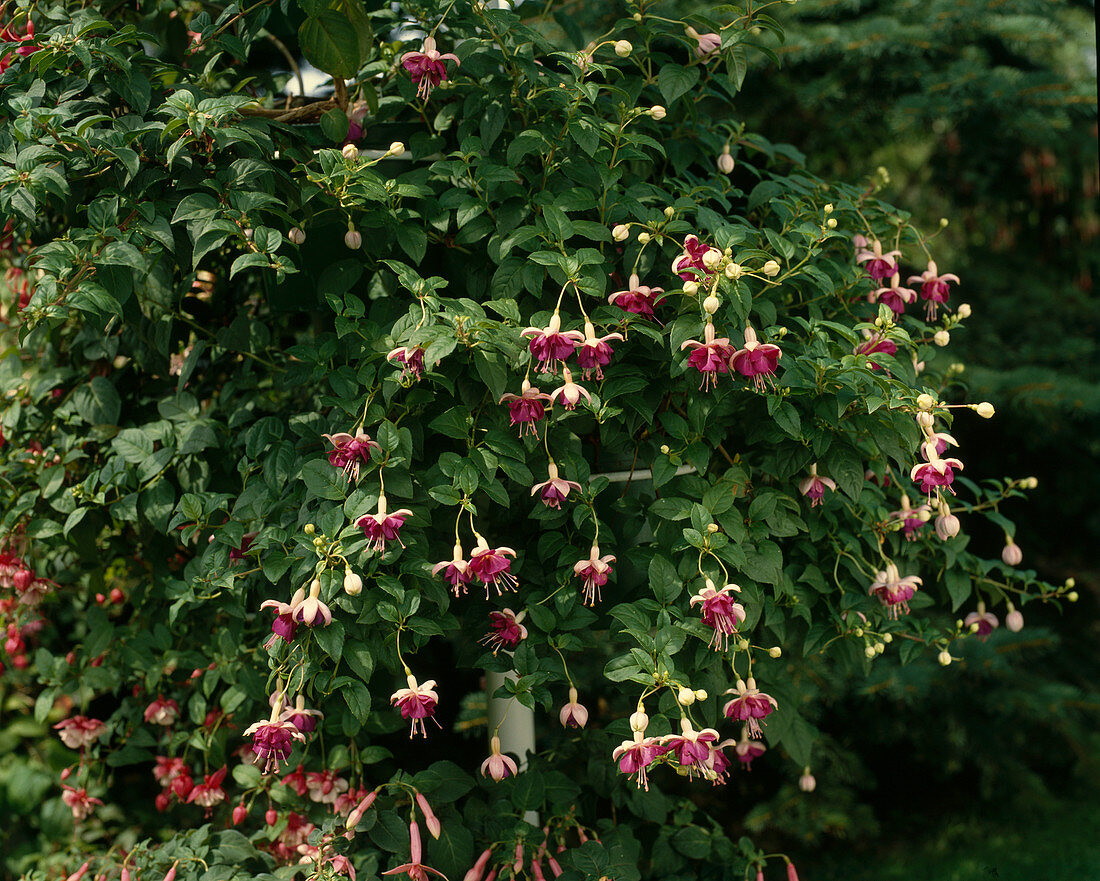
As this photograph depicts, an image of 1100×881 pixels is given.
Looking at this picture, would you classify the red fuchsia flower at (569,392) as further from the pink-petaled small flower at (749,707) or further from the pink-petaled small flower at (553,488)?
the pink-petaled small flower at (749,707)

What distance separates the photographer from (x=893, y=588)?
4.00ft

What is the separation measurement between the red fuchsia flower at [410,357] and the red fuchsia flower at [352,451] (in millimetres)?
94

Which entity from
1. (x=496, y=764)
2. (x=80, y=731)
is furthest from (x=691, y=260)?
(x=80, y=731)

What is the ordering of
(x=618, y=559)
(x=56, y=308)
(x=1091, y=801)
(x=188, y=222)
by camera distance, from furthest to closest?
(x=1091, y=801), (x=618, y=559), (x=188, y=222), (x=56, y=308)

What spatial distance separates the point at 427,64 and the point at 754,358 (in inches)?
22.0

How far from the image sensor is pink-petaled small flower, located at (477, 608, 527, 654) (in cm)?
113

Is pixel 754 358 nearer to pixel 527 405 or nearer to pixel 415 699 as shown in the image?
pixel 527 405

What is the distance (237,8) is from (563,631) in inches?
36.5

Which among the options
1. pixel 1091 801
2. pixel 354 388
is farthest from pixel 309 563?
pixel 1091 801

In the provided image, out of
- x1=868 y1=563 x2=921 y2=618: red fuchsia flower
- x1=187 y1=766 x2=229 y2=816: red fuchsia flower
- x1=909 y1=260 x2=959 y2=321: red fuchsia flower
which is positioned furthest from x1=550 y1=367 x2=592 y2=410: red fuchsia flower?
x1=187 y1=766 x2=229 y2=816: red fuchsia flower

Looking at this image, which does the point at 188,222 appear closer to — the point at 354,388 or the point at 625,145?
the point at 354,388

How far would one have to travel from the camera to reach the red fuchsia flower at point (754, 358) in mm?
991

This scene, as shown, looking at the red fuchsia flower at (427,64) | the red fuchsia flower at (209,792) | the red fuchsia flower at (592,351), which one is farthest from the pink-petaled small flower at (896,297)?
the red fuchsia flower at (209,792)

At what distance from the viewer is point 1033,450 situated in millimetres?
2721
